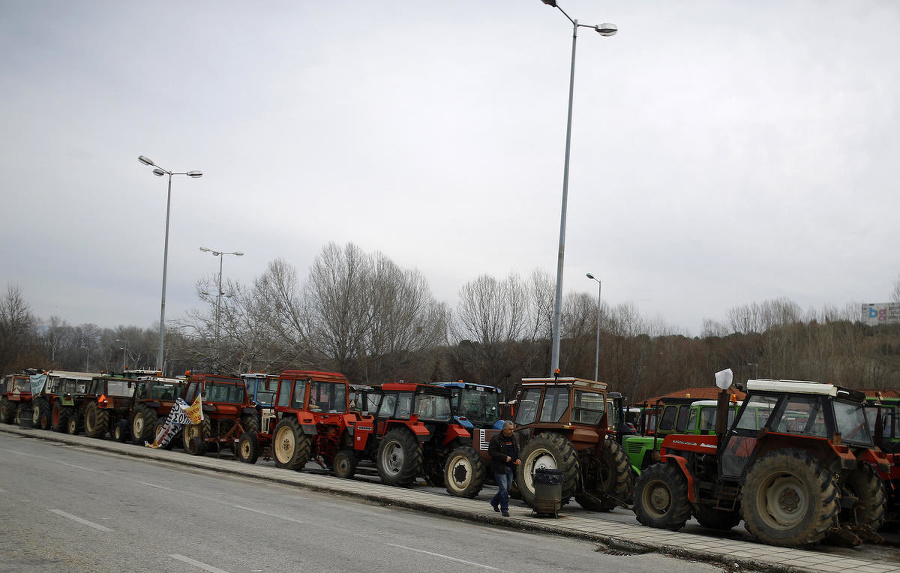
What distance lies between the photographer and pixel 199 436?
24.1m

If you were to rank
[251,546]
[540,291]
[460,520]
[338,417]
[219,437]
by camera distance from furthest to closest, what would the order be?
[540,291] → [219,437] → [338,417] → [460,520] → [251,546]

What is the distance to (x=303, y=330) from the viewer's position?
48.4 metres

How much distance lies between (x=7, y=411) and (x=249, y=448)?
22636 millimetres

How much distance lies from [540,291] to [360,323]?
11.4 m

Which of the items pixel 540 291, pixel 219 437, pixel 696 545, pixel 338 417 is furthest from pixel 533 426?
pixel 540 291

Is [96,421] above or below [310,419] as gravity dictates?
below

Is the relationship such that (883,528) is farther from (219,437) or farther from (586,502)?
(219,437)

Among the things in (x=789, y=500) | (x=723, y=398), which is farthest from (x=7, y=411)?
(x=789, y=500)

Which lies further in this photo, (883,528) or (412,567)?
(883,528)

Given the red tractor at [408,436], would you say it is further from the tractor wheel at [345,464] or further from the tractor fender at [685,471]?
the tractor fender at [685,471]

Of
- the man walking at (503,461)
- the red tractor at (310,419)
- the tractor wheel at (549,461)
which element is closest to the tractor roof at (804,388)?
the tractor wheel at (549,461)

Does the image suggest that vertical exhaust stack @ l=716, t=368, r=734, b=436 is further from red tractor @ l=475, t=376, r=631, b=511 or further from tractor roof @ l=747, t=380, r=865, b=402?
red tractor @ l=475, t=376, r=631, b=511

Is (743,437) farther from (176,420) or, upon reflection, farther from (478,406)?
(176,420)

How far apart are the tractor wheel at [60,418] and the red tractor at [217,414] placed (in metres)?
9.94
